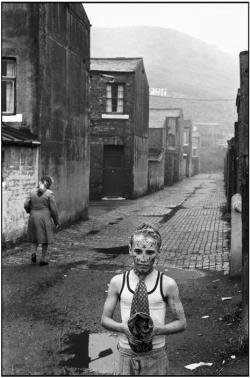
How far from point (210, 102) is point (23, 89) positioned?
87.4 metres

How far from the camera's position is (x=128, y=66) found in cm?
2877

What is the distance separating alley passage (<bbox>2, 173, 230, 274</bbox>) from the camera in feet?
37.3

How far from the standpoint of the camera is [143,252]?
347 centimetres

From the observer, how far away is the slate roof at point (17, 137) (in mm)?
12797

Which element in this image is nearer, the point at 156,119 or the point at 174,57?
the point at 156,119

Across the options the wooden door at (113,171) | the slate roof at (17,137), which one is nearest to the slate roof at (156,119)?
the wooden door at (113,171)

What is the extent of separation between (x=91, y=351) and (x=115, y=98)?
23572 millimetres

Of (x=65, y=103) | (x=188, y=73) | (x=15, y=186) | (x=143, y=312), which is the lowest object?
(x=143, y=312)

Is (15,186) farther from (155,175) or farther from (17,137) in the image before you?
(155,175)

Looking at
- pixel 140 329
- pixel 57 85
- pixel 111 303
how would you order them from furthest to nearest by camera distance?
pixel 57 85 < pixel 111 303 < pixel 140 329

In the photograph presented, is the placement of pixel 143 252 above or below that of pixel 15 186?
below

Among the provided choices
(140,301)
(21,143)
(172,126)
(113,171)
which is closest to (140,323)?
(140,301)

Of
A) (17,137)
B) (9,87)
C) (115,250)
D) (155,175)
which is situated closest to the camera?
(115,250)

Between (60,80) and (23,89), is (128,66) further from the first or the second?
(23,89)
